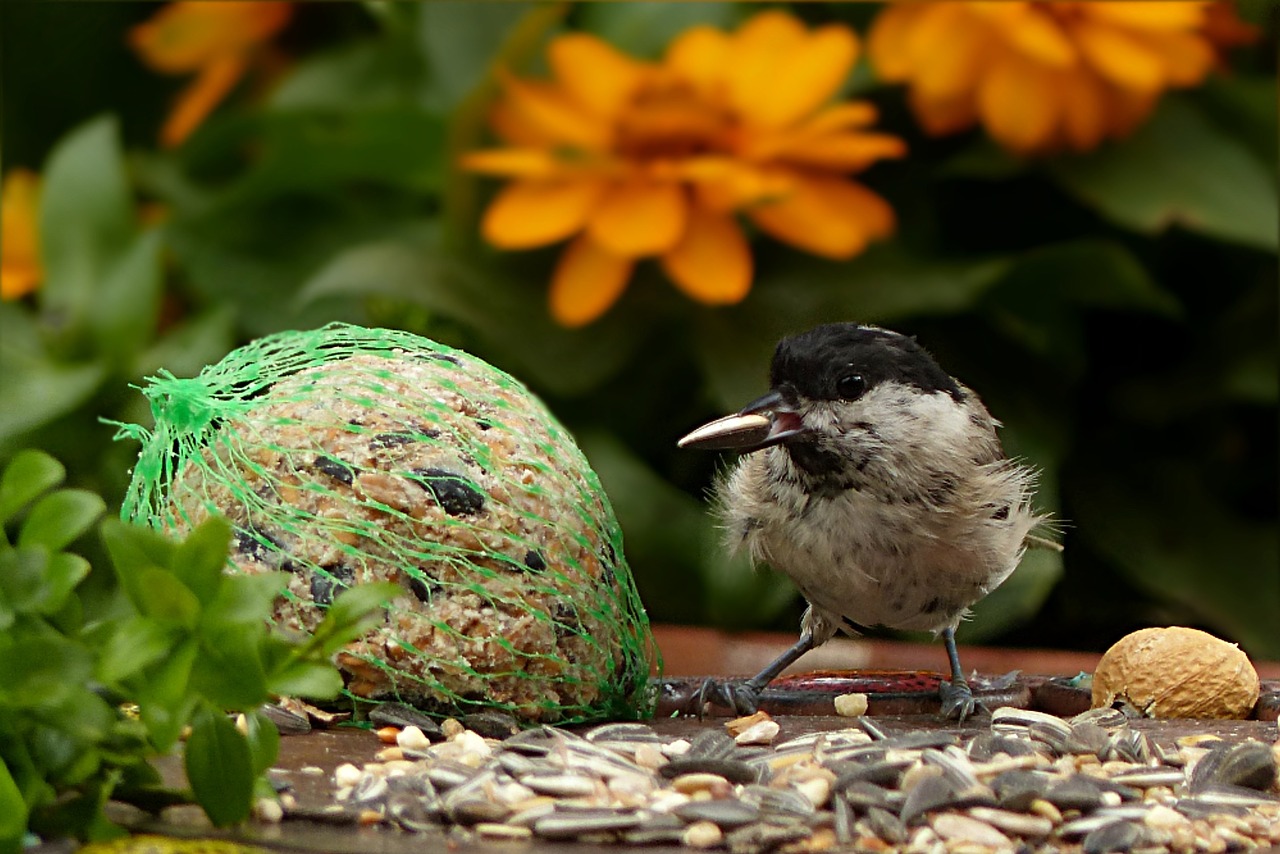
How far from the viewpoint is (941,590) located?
1426 mm

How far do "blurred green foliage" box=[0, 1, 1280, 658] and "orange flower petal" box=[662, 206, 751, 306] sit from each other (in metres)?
0.12

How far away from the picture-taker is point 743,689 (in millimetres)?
1395

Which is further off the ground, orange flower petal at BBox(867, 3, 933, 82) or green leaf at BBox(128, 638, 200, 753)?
orange flower petal at BBox(867, 3, 933, 82)

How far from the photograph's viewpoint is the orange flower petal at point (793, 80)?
1.58 m

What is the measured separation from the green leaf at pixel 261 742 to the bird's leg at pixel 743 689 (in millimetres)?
570

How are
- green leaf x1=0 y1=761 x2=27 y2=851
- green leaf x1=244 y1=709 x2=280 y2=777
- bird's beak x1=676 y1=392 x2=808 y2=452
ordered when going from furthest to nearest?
bird's beak x1=676 y1=392 x2=808 y2=452, green leaf x1=244 y1=709 x2=280 y2=777, green leaf x1=0 y1=761 x2=27 y2=851

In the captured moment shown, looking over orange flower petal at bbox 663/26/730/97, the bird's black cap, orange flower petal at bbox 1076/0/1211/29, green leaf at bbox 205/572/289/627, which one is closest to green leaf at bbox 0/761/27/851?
green leaf at bbox 205/572/289/627

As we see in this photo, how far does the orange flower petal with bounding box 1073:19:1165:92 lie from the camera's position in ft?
5.15

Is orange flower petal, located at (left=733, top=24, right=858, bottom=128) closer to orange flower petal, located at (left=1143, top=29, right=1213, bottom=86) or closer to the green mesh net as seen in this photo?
orange flower petal, located at (left=1143, top=29, right=1213, bottom=86)

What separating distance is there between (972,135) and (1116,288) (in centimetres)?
28

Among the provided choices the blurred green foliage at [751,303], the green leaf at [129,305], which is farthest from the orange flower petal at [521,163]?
the green leaf at [129,305]

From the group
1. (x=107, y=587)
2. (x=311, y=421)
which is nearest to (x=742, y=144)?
(x=311, y=421)

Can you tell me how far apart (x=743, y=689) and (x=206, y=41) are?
111cm

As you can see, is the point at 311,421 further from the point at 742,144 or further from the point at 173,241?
the point at 173,241
